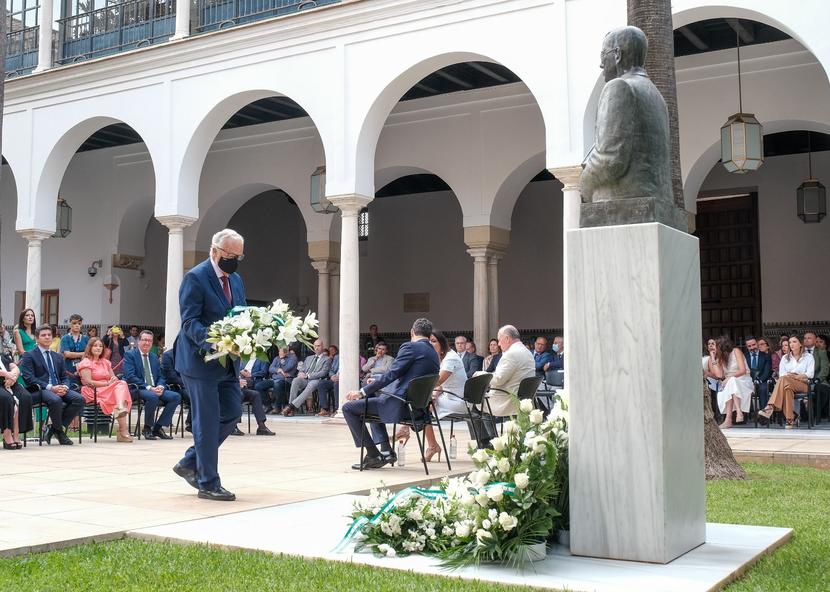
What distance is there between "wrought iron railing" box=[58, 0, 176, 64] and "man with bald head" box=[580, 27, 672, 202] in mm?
12724

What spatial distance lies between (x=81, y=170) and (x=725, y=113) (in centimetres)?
1381

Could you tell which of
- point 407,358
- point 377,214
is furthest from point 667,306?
point 377,214

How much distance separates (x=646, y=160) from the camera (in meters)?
4.20

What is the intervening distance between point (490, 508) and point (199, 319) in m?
2.50

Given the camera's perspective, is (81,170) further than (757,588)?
Yes

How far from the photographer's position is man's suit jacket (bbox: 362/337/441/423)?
724cm

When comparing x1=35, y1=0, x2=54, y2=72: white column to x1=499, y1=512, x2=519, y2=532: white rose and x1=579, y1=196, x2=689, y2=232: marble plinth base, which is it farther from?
x1=499, y1=512, x2=519, y2=532: white rose

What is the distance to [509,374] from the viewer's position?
7988mm

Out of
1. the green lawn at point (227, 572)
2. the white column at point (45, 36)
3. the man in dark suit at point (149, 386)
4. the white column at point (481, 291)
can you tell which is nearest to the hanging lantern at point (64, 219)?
the white column at point (45, 36)

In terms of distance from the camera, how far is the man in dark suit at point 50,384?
930cm

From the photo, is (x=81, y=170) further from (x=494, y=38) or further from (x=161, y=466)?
(x=161, y=466)

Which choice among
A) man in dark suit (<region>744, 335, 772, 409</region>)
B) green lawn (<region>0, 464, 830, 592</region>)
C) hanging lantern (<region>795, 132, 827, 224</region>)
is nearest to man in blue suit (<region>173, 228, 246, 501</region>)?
green lawn (<region>0, 464, 830, 592</region>)

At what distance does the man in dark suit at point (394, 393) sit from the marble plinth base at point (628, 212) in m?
3.18

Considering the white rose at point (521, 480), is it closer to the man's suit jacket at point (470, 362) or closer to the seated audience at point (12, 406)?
the seated audience at point (12, 406)
